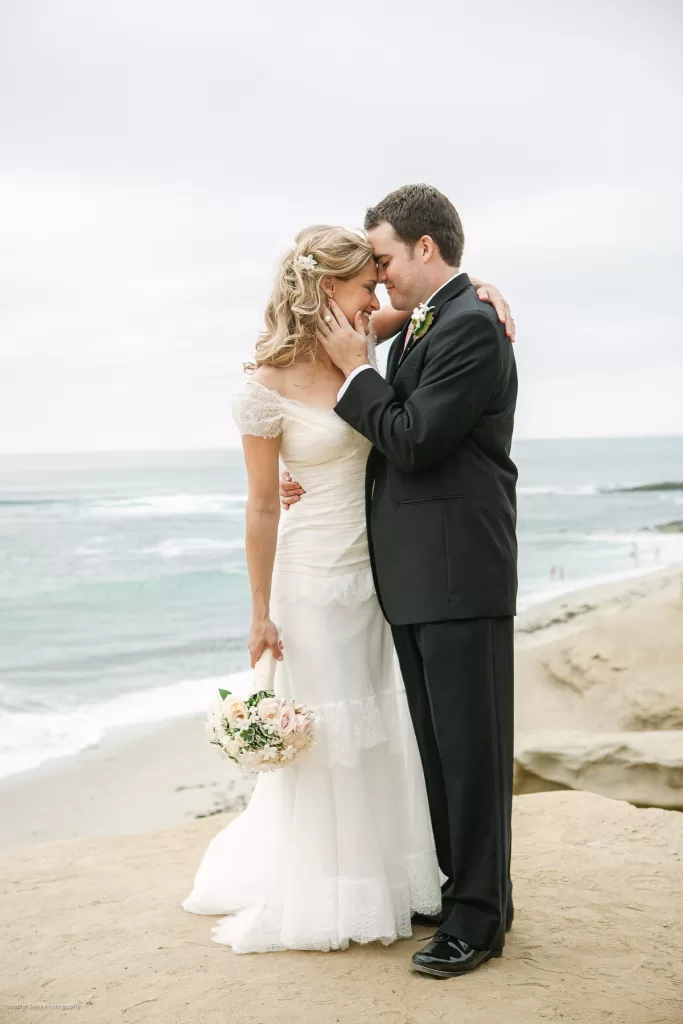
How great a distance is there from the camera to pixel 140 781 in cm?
696

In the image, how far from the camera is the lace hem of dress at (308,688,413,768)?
3279 millimetres

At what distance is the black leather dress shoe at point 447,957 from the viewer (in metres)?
3.02

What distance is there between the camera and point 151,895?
3.99m

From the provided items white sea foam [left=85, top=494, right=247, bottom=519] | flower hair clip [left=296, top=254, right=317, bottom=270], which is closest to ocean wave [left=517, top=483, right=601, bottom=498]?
white sea foam [left=85, top=494, right=247, bottom=519]

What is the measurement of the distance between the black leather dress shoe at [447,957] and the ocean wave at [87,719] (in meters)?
4.57

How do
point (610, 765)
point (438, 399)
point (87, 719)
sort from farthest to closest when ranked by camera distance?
point (87, 719), point (610, 765), point (438, 399)

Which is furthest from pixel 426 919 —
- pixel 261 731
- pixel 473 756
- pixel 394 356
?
pixel 394 356

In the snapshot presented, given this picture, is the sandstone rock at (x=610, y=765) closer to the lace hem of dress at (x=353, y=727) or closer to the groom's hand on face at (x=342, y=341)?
the lace hem of dress at (x=353, y=727)

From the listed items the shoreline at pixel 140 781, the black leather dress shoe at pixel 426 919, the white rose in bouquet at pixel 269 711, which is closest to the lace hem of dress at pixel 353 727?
the white rose in bouquet at pixel 269 711

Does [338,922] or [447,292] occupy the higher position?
[447,292]

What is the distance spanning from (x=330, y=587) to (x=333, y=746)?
1.69ft

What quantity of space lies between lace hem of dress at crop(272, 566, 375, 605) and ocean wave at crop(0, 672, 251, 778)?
4.35 metres

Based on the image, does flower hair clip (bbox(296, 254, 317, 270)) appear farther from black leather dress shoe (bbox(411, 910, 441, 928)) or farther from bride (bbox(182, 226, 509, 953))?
black leather dress shoe (bbox(411, 910, 441, 928))

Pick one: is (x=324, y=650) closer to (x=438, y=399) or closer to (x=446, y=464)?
(x=446, y=464)
